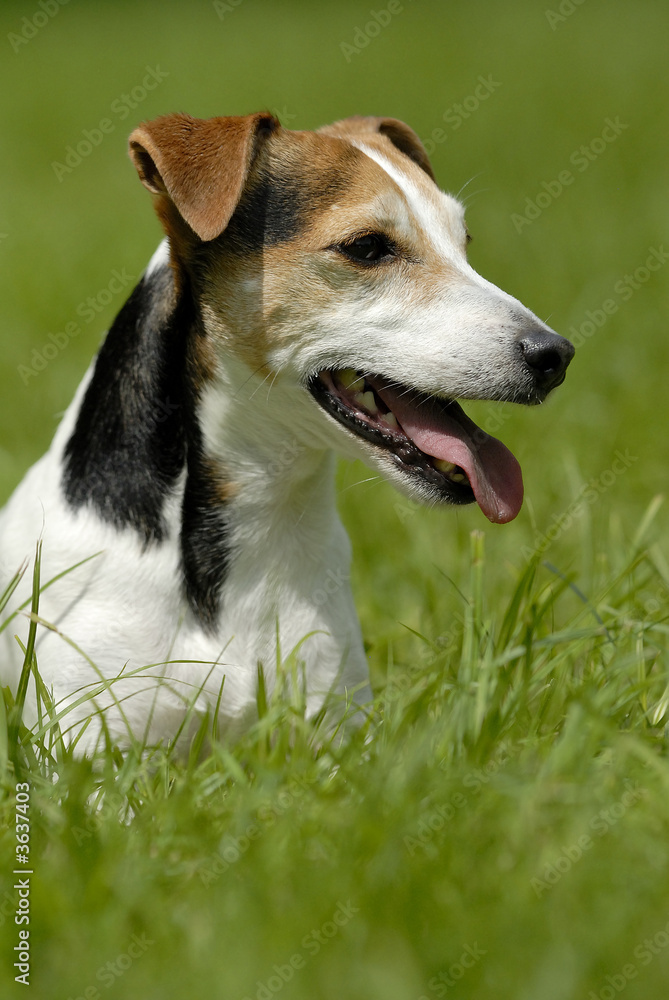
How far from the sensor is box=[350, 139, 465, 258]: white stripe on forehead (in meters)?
3.42

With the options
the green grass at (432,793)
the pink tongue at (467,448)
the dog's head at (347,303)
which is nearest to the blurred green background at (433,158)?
the green grass at (432,793)

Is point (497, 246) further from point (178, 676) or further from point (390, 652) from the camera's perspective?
point (178, 676)

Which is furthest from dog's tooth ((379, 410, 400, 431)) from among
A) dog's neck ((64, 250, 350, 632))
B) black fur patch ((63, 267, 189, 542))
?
black fur patch ((63, 267, 189, 542))

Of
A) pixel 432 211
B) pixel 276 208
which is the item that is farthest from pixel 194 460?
pixel 432 211

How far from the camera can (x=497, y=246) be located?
9.40 metres

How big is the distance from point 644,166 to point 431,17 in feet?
35.0

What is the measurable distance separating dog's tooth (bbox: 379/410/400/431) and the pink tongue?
0.5 inches

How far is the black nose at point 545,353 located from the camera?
316 cm

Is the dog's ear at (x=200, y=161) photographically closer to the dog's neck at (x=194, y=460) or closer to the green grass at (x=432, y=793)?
the dog's neck at (x=194, y=460)

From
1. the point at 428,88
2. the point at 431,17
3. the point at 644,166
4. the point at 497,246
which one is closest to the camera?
the point at 497,246

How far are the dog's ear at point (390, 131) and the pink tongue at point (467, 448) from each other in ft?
3.32

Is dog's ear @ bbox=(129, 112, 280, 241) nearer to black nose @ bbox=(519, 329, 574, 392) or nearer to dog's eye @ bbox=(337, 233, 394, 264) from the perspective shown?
dog's eye @ bbox=(337, 233, 394, 264)

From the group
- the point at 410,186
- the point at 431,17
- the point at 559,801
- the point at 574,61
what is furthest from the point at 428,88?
the point at 559,801

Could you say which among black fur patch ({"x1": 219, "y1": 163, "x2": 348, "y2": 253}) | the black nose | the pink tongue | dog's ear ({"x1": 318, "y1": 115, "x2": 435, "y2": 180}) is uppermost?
dog's ear ({"x1": 318, "y1": 115, "x2": 435, "y2": 180})
